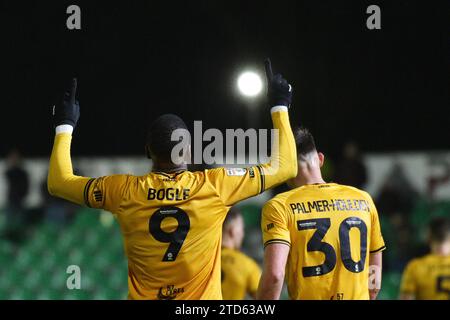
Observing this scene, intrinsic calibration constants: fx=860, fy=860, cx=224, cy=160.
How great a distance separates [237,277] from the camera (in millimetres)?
8047

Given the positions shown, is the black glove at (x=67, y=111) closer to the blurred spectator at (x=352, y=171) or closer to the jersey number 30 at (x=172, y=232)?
the jersey number 30 at (x=172, y=232)

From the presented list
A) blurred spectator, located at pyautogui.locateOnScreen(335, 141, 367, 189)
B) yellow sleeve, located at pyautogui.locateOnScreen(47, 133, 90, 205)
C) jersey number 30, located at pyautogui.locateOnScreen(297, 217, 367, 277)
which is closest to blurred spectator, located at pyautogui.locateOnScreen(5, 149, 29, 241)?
blurred spectator, located at pyautogui.locateOnScreen(335, 141, 367, 189)

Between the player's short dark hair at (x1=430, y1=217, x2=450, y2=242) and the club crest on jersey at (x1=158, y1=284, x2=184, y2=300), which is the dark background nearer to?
the player's short dark hair at (x1=430, y1=217, x2=450, y2=242)

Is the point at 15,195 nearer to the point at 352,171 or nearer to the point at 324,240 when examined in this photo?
the point at 352,171

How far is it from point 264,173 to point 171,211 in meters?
0.59

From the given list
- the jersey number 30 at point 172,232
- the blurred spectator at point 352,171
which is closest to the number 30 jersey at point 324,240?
the jersey number 30 at point 172,232

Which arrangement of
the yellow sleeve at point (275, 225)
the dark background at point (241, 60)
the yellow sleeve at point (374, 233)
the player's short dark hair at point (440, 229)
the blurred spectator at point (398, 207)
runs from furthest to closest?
the dark background at point (241, 60), the blurred spectator at point (398, 207), the player's short dark hair at point (440, 229), the yellow sleeve at point (374, 233), the yellow sleeve at point (275, 225)

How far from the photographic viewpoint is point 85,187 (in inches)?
198

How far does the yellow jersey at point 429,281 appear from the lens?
27.2 ft

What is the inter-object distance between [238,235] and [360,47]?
808 cm

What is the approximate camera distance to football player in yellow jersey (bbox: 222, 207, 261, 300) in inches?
316

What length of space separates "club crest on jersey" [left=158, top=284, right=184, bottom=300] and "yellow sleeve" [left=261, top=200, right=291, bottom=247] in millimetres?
790

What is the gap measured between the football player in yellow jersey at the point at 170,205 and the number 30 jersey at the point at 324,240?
0.66m
